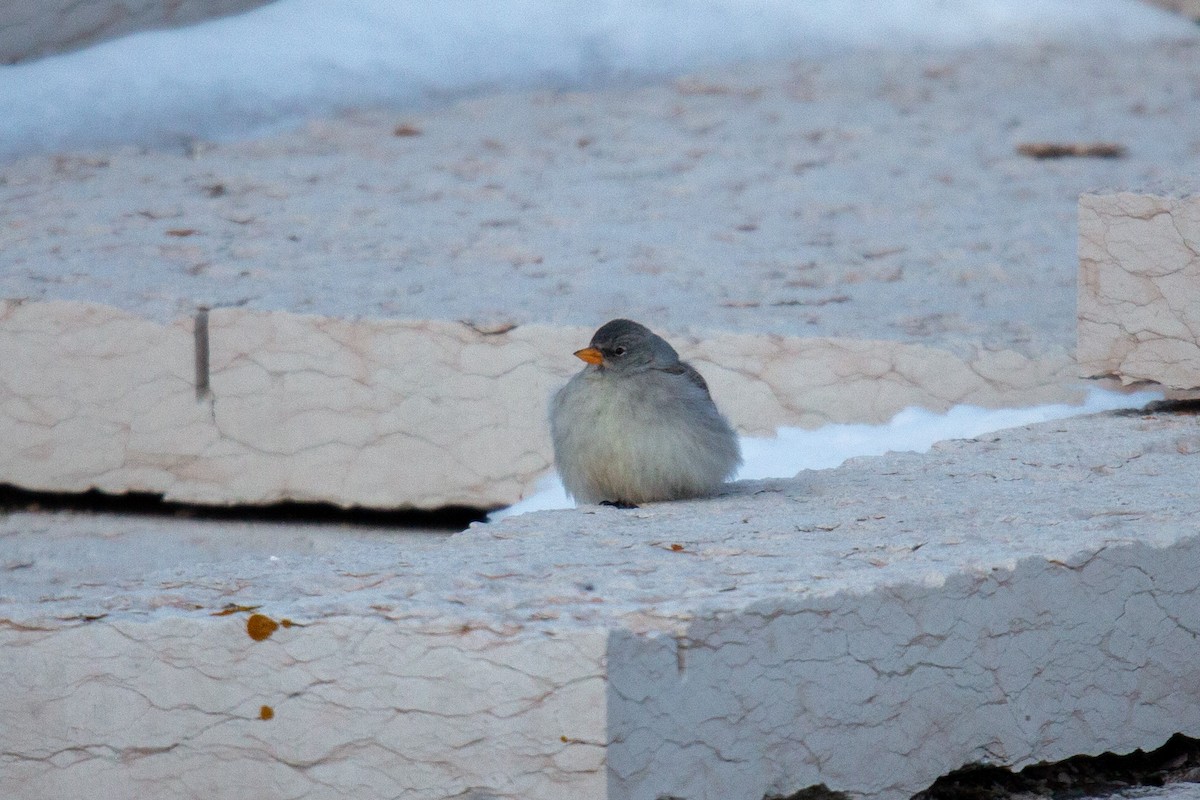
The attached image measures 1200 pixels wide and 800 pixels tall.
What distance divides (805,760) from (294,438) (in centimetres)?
284

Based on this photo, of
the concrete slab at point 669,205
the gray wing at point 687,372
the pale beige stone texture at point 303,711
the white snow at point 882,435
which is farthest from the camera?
the concrete slab at point 669,205

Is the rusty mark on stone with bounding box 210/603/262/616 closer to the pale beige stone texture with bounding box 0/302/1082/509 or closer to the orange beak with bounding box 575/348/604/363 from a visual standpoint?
the orange beak with bounding box 575/348/604/363

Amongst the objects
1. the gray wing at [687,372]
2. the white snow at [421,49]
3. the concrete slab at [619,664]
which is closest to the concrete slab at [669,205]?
the white snow at [421,49]

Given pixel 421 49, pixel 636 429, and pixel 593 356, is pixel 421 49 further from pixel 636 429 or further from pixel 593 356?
pixel 636 429

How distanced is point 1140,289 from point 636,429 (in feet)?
5.06

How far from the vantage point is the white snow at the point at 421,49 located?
7148 millimetres

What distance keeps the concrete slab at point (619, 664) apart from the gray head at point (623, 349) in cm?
64

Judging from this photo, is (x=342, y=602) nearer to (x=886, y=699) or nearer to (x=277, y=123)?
(x=886, y=699)

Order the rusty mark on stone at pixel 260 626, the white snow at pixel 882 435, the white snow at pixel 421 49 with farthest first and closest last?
the white snow at pixel 421 49 < the white snow at pixel 882 435 < the rusty mark on stone at pixel 260 626

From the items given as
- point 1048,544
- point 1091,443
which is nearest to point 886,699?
point 1048,544

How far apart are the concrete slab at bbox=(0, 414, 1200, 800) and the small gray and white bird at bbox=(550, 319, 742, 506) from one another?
1.55 ft

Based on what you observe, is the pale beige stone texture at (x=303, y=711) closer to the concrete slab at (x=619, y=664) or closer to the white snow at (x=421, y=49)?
the concrete slab at (x=619, y=664)

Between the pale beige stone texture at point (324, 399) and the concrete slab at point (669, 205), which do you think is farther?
the concrete slab at point (669, 205)

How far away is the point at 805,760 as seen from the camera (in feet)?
9.32
